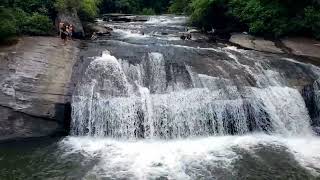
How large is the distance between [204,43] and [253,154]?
11159 millimetres

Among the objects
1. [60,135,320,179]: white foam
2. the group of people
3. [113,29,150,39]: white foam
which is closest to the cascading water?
[60,135,320,179]: white foam

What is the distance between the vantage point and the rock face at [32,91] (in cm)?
1684

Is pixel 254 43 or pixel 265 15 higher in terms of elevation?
pixel 265 15

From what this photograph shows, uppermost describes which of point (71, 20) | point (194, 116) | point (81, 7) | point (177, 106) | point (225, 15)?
point (81, 7)

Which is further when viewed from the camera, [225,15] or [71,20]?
[225,15]

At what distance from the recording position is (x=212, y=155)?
15.4 m

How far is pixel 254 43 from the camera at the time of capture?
79.6ft

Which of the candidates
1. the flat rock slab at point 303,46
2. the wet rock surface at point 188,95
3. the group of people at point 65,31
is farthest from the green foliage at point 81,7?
the flat rock slab at point 303,46

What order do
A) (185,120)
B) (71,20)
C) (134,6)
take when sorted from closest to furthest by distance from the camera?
(185,120), (71,20), (134,6)

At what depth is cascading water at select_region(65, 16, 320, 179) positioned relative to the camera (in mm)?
14617

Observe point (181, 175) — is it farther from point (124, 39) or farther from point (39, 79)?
point (124, 39)

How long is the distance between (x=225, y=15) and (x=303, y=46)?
7.28 metres

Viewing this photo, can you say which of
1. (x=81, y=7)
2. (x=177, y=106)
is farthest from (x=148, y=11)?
(x=177, y=106)

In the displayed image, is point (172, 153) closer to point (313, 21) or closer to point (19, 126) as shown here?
point (19, 126)
